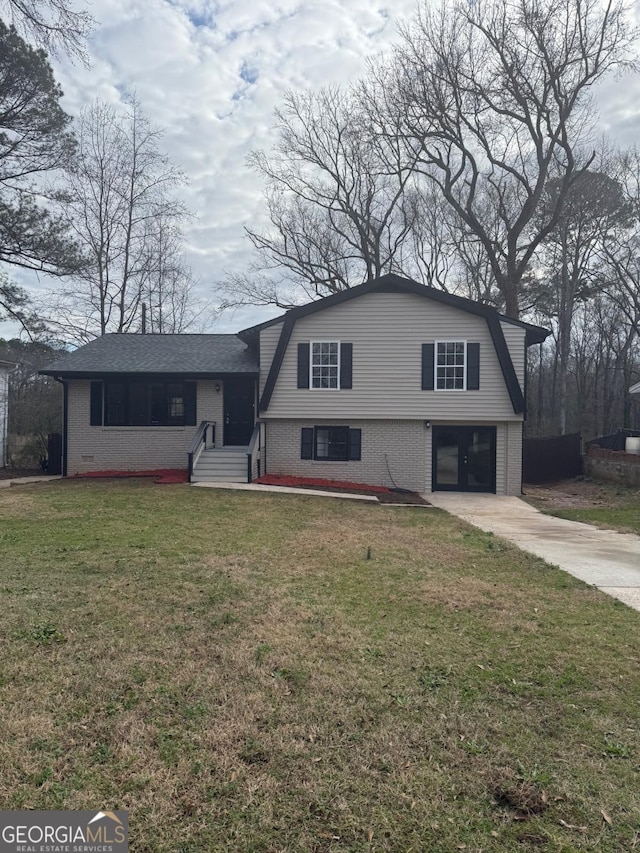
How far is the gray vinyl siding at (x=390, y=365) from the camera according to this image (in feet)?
49.9

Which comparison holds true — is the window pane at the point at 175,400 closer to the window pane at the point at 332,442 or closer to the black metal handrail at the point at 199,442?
the black metal handrail at the point at 199,442

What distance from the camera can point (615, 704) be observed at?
10.3 ft

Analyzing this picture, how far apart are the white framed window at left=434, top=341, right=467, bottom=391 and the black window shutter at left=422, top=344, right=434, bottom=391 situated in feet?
0.50

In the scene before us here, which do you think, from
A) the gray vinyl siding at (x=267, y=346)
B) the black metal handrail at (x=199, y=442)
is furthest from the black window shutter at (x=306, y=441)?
the black metal handrail at (x=199, y=442)

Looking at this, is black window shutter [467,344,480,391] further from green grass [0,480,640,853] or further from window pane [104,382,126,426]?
window pane [104,382,126,426]

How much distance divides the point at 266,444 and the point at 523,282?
58.8 ft

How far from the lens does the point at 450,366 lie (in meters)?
15.3

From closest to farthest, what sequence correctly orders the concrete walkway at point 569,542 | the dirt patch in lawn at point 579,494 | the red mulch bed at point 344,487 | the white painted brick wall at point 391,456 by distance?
1. the concrete walkway at point 569,542
2. the red mulch bed at point 344,487
3. the dirt patch in lawn at point 579,494
4. the white painted brick wall at point 391,456

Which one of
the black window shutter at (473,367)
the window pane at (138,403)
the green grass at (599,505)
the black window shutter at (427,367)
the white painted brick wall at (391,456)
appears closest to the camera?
the green grass at (599,505)

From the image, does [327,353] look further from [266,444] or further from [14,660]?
[14,660]

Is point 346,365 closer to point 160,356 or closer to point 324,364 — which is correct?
point 324,364

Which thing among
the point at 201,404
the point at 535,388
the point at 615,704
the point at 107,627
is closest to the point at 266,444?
the point at 201,404

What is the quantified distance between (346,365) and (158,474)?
6.58 metres

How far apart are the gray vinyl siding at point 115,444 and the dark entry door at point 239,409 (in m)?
1.21
